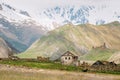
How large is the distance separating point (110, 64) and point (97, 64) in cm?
780

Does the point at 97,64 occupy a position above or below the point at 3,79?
above

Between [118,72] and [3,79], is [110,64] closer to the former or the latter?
[118,72]

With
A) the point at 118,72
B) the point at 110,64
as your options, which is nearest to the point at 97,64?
the point at 110,64

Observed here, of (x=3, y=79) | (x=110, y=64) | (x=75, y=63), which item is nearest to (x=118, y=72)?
(x=110, y=64)

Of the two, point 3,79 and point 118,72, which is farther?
point 118,72

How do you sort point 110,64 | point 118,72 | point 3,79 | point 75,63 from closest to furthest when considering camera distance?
point 3,79
point 118,72
point 110,64
point 75,63

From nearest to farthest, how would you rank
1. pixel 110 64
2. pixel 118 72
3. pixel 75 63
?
pixel 118 72
pixel 110 64
pixel 75 63

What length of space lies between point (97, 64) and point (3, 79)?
125 m

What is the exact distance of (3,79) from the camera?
66.9m

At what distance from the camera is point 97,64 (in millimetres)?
188750

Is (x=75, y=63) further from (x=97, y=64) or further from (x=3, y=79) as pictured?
(x=3, y=79)

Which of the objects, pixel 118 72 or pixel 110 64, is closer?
pixel 118 72

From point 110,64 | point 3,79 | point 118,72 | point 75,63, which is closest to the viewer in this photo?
point 3,79

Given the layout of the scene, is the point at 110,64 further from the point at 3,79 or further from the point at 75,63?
the point at 3,79
